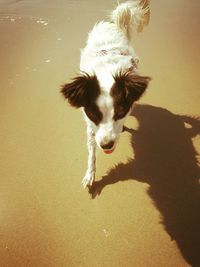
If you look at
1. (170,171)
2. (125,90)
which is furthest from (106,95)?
(170,171)

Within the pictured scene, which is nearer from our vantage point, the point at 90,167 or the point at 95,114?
the point at 95,114

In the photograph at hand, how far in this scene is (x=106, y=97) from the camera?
2.31 metres

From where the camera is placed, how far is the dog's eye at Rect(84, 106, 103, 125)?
7.57 feet

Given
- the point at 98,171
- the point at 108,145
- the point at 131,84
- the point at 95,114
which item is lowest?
the point at 98,171

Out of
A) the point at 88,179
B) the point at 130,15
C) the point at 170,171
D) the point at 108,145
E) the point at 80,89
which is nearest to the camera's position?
the point at 80,89

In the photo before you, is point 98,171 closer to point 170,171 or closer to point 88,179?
point 88,179

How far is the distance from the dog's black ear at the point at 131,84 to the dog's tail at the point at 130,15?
173 cm

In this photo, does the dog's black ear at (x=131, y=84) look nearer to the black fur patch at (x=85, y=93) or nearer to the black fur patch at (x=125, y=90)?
the black fur patch at (x=125, y=90)

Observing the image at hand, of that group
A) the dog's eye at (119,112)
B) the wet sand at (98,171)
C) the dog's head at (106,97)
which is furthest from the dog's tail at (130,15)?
the dog's eye at (119,112)

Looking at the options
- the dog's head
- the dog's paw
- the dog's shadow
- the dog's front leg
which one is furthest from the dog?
the dog's shadow

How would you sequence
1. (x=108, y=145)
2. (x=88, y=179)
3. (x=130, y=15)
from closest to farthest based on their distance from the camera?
(x=108, y=145) < (x=88, y=179) < (x=130, y=15)

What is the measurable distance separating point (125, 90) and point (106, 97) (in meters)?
0.16

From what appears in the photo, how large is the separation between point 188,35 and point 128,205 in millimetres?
3917

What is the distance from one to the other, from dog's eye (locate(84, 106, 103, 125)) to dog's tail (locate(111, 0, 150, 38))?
1.89 m
